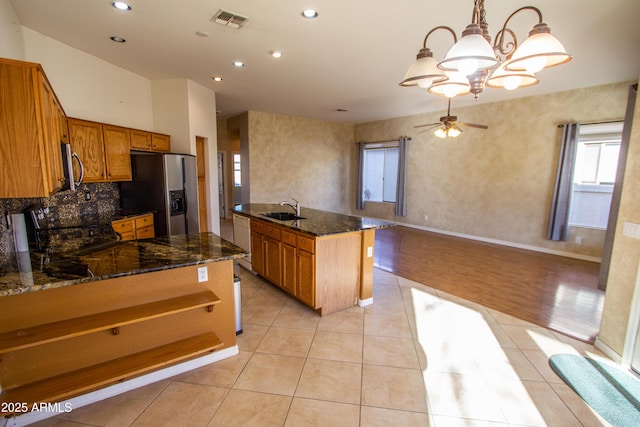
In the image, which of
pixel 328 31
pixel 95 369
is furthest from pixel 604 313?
pixel 95 369

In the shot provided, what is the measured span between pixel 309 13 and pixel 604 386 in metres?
3.85

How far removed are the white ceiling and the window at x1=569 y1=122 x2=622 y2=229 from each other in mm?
881

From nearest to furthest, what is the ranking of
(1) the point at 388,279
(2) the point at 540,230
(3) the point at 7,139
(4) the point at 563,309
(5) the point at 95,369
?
(3) the point at 7,139 < (5) the point at 95,369 < (4) the point at 563,309 < (1) the point at 388,279 < (2) the point at 540,230

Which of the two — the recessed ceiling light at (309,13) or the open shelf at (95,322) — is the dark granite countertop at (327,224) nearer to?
the open shelf at (95,322)

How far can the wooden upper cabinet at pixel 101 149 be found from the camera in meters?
3.41

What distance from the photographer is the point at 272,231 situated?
355 centimetres

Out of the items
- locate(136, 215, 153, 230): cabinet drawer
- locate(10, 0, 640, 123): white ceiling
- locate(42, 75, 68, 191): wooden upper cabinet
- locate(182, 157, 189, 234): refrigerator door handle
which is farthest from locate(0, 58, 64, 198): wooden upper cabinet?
locate(182, 157, 189, 234): refrigerator door handle

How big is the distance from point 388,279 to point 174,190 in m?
3.34

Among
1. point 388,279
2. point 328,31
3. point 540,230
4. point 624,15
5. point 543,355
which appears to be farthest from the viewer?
point 540,230

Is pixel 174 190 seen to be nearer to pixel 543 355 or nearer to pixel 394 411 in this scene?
pixel 394 411

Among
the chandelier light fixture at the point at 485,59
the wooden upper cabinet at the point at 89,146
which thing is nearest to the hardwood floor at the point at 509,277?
the chandelier light fixture at the point at 485,59

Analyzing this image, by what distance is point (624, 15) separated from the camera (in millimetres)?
2686

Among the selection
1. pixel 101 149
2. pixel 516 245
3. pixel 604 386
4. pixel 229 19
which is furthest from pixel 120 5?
pixel 516 245

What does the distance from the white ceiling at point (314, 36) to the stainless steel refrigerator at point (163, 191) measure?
135 centimetres
